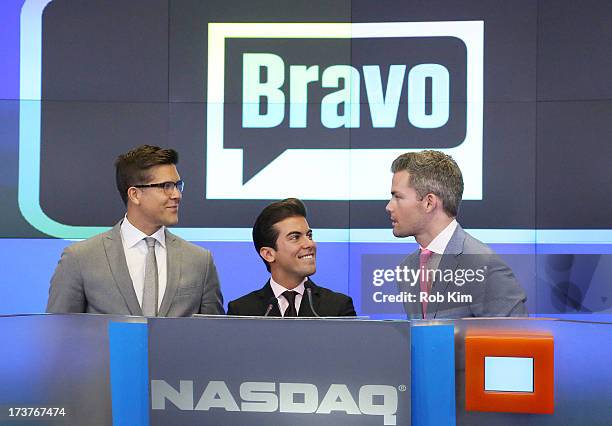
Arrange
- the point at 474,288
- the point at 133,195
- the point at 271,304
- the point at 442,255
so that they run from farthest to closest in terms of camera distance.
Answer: the point at 133,195, the point at 442,255, the point at 271,304, the point at 474,288

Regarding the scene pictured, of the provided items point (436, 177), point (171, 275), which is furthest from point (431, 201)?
point (171, 275)

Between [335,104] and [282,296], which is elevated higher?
[335,104]

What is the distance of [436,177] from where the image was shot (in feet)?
9.57

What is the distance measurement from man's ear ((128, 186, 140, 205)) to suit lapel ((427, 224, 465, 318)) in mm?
1201

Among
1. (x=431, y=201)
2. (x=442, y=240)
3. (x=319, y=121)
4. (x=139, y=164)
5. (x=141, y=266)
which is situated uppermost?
(x=319, y=121)

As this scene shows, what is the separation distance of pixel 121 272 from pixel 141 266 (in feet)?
0.38

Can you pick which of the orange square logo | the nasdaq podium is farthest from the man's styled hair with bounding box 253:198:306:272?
the orange square logo

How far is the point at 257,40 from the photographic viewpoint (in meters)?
5.26

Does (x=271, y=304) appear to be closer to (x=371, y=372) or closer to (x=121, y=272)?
(x=121, y=272)

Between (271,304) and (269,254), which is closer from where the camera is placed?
(271,304)

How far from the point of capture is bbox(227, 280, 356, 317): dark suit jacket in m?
2.66

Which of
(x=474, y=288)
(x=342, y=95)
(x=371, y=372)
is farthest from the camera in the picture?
(x=342, y=95)

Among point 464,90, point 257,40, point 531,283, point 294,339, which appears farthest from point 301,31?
point 294,339

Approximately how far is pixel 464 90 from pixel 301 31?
113 cm
